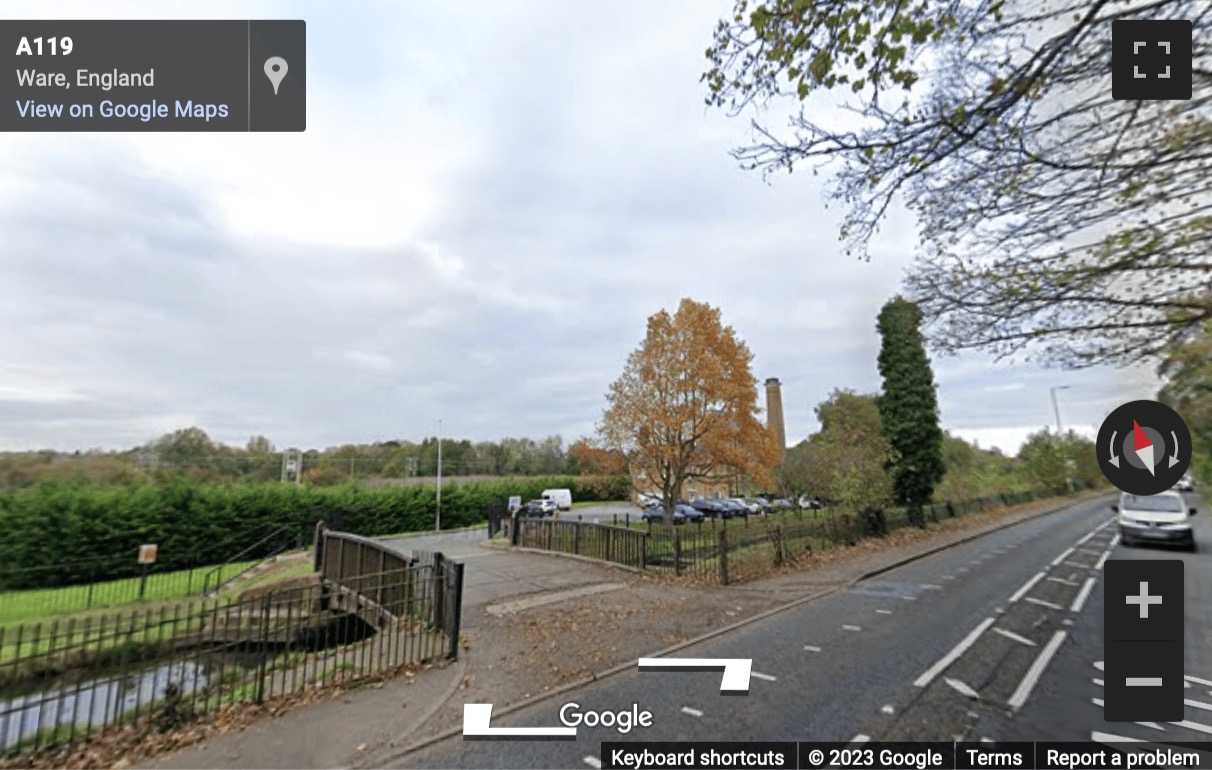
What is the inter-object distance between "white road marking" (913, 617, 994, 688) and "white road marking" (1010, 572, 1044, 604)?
201 centimetres

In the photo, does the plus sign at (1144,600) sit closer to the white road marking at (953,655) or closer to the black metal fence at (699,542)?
the white road marking at (953,655)

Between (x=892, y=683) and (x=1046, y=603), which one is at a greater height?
(x=892, y=683)

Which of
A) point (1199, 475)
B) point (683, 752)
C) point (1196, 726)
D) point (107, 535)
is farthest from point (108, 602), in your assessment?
point (1199, 475)

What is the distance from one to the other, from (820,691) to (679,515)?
26.7 meters

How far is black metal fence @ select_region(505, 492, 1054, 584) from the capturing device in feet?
35.3

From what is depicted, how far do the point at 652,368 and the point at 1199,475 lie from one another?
20.6 meters

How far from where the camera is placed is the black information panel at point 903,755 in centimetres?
313

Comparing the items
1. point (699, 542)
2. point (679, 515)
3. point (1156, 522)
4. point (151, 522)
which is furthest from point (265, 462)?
point (1156, 522)

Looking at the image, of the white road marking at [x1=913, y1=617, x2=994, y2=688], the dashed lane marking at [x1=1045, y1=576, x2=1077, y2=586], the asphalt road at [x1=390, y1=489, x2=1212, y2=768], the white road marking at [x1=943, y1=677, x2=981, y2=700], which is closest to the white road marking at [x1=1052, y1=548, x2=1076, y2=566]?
the dashed lane marking at [x1=1045, y1=576, x2=1077, y2=586]

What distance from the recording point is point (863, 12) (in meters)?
3.13

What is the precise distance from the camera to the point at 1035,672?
5234 mm

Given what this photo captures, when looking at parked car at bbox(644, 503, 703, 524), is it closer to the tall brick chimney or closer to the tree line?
the tree line

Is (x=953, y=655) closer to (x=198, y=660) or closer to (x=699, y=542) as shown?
(x=699, y=542)

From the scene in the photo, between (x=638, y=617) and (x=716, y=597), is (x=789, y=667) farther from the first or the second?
(x=716, y=597)
